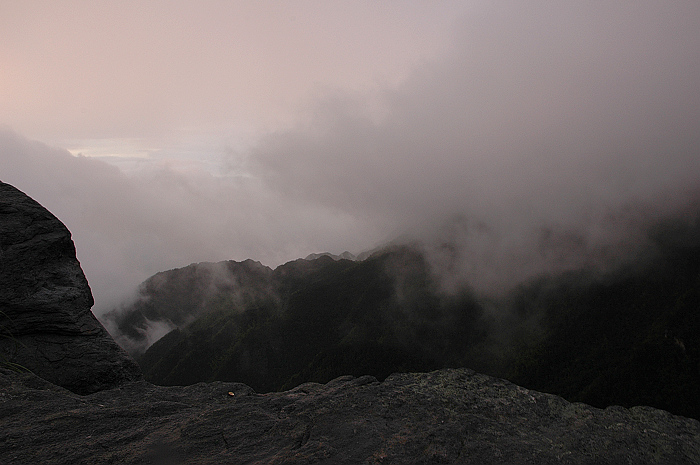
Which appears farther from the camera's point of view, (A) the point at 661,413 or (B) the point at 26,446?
(A) the point at 661,413

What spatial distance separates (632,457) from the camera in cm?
605

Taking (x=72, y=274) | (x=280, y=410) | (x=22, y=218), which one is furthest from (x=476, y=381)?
(x=22, y=218)

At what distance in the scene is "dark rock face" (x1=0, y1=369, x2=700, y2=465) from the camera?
19.7 feet

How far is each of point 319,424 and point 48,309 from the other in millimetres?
10311

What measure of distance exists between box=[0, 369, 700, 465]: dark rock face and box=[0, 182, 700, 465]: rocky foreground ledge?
24 mm

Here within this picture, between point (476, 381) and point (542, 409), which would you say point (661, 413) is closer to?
point (542, 409)

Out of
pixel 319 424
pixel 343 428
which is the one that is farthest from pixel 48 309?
pixel 343 428

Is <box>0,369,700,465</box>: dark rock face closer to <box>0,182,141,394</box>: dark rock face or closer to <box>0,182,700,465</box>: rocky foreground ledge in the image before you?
<box>0,182,700,465</box>: rocky foreground ledge

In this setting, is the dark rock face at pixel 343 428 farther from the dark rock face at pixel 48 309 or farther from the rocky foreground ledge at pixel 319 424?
the dark rock face at pixel 48 309

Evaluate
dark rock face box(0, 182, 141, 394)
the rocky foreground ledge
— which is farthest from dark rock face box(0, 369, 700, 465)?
dark rock face box(0, 182, 141, 394)

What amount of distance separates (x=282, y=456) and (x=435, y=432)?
9.52ft

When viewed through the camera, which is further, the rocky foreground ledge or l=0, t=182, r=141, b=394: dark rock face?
l=0, t=182, r=141, b=394: dark rock face

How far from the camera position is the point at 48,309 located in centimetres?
1159

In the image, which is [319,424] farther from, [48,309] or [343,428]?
[48,309]
